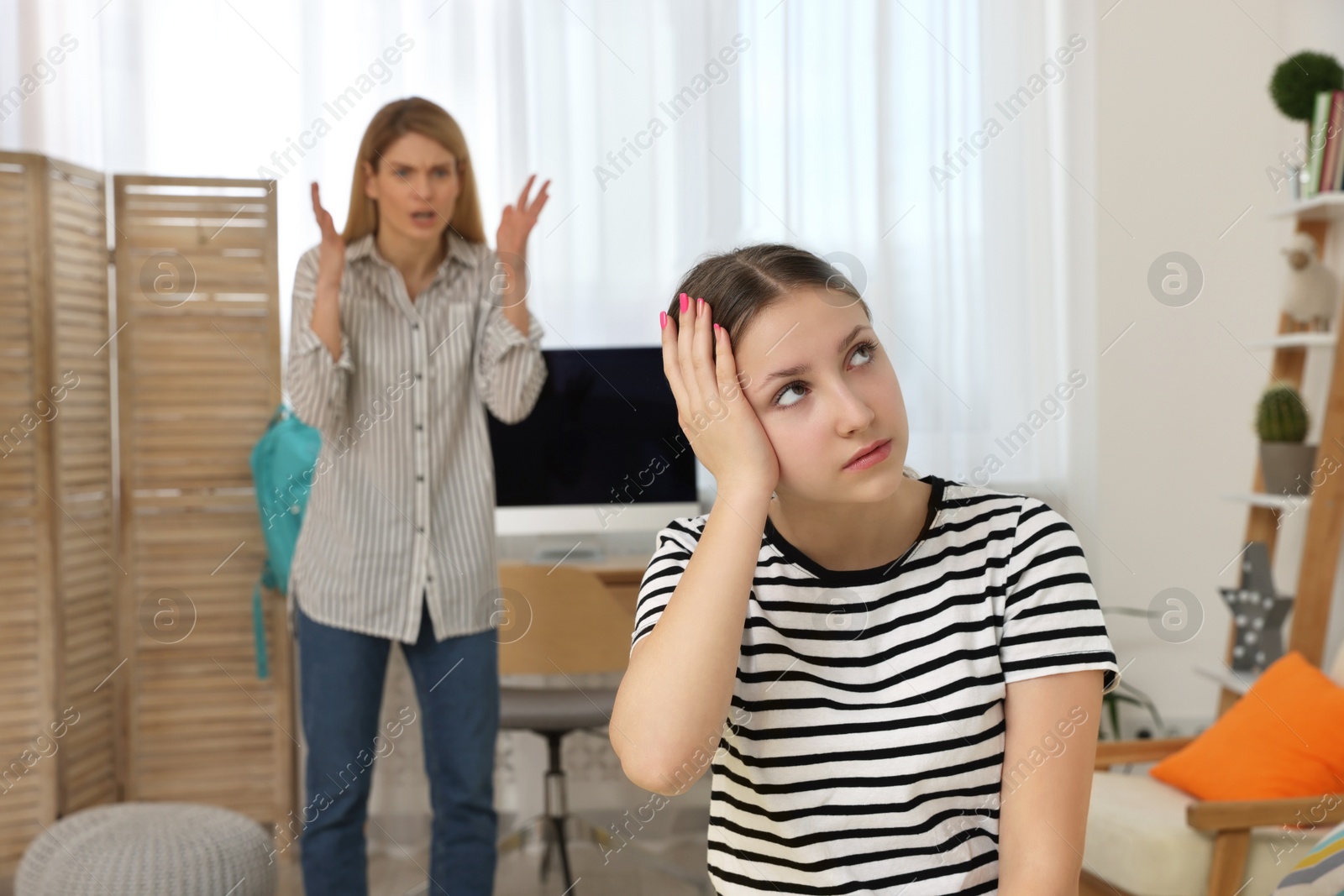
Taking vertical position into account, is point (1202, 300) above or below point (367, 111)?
below

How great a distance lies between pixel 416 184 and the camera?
2.03 meters

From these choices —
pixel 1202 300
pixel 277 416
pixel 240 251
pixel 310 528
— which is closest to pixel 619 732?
pixel 310 528

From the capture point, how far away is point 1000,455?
2.91m

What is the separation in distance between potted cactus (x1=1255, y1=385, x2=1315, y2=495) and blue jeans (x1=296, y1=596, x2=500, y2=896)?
5.94 ft

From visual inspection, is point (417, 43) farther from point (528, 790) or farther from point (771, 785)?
point (771, 785)

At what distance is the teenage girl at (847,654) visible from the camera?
0.90m

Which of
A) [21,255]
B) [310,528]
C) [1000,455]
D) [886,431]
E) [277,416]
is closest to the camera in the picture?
[886,431]

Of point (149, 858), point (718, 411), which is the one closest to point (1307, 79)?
point (718, 411)

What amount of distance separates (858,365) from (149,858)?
166 centimetres

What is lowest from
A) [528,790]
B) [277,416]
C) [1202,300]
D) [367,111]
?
[528,790]

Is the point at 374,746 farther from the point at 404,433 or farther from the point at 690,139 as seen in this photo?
the point at 690,139

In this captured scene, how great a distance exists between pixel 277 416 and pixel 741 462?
1.98 m

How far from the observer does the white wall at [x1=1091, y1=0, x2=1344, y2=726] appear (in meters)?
2.89

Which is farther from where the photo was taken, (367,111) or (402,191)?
(367,111)
